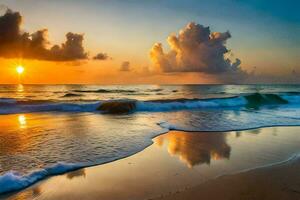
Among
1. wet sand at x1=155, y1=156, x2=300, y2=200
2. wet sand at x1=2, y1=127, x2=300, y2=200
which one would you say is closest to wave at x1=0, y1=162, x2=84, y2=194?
wet sand at x1=2, y1=127, x2=300, y2=200

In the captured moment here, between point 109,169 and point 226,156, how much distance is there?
2.85 m

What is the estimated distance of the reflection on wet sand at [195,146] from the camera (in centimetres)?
674

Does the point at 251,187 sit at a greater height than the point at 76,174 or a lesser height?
lesser

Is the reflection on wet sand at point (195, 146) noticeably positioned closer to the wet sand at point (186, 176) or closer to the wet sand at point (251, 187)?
the wet sand at point (186, 176)

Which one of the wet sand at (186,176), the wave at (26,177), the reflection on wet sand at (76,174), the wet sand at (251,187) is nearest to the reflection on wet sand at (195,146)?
the wet sand at (186,176)

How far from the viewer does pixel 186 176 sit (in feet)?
17.5

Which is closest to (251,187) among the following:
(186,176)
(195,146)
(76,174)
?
(186,176)

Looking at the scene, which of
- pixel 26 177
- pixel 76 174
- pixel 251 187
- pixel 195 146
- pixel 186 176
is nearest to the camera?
pixel 251 187

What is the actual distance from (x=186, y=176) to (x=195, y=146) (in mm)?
2704

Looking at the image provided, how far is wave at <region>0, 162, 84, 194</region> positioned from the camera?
4.61 meters

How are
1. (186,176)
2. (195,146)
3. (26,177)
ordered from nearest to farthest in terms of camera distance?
1. (26,177)
2. (186,176)
3. (195,146)

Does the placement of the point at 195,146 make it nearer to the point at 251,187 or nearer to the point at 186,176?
the point at 186,176

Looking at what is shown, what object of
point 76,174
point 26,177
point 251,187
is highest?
point 26,177

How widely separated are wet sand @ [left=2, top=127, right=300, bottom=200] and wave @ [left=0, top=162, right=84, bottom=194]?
160 mm
